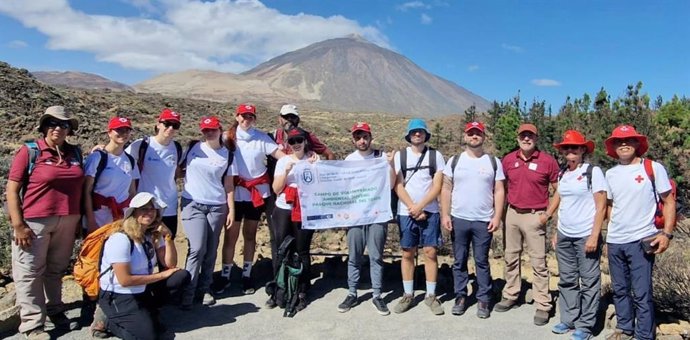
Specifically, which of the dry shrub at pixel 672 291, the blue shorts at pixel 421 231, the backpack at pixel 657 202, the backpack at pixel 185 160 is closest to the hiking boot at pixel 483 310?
the blue shorts at pixel 421 231

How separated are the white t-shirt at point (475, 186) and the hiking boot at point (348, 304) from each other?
144 centimetres

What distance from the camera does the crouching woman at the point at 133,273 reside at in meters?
4.41

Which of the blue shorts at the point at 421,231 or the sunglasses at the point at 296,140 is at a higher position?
the sunglasses at the point at 296,140

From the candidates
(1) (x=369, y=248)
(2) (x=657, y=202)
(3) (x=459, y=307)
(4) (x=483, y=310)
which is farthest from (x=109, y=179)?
(2) (x=657, y=202)

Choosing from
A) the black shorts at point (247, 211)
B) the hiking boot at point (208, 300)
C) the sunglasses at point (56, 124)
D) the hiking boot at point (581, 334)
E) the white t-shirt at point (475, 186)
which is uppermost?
the sunglasses at point (56, 124)

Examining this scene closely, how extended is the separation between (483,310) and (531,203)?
118cm

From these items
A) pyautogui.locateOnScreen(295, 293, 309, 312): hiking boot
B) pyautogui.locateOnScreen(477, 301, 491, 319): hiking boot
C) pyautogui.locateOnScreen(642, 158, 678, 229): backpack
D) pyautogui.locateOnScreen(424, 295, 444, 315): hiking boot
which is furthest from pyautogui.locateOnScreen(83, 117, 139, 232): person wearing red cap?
pyautogui.locateOnScreen(642, 158, 678, 229): backpack

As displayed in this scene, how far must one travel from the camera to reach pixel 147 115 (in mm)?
35531

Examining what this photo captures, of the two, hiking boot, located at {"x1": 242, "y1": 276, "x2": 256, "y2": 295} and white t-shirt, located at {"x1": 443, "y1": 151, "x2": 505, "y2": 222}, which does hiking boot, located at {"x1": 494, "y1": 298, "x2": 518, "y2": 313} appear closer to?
white t-shirt, located at {"x1": 443, "y1": 151, "x2": 505, "y2": 222}

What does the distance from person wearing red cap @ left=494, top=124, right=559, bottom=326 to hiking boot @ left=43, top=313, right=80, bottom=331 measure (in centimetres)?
419

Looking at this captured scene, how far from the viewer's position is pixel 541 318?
5.17 m

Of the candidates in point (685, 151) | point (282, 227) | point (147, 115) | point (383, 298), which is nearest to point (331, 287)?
point (383, 298)

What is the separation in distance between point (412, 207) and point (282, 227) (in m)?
1.37

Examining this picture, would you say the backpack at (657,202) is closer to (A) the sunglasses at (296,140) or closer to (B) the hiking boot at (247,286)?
(A) the sunglasses at (296,140)
